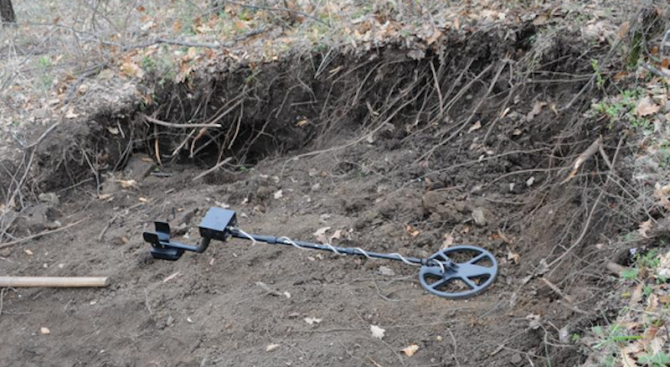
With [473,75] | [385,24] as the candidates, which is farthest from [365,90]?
[473,75]

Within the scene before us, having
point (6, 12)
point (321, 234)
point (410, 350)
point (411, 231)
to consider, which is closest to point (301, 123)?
point (321, 234)

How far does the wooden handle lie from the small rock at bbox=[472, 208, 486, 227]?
7.87ft

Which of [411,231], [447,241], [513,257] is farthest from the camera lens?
[411,231]

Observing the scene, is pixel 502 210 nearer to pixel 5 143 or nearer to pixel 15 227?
pixel 15 227

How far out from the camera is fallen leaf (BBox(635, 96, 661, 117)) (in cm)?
339

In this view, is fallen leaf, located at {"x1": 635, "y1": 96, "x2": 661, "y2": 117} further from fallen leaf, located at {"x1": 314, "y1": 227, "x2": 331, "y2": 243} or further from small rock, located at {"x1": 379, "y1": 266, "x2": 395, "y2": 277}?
fallen leaf, located at {"x1": 314, "y1": 227, "x2": 331, "y2": 243}

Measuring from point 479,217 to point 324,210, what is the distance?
1117 mm

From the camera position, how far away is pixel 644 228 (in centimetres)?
282

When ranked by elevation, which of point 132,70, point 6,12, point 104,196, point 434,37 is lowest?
point 104,196

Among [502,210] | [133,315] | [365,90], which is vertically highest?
[365,90]

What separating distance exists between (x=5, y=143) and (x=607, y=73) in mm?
4557

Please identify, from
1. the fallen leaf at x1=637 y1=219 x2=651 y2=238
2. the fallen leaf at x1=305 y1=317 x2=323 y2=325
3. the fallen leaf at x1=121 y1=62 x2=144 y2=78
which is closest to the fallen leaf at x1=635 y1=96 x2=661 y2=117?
the fallen leaf at x1=637 y1=219 x2=651 y2=238

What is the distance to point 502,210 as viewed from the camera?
3.97m

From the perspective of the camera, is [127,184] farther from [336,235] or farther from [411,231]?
[411,231]
